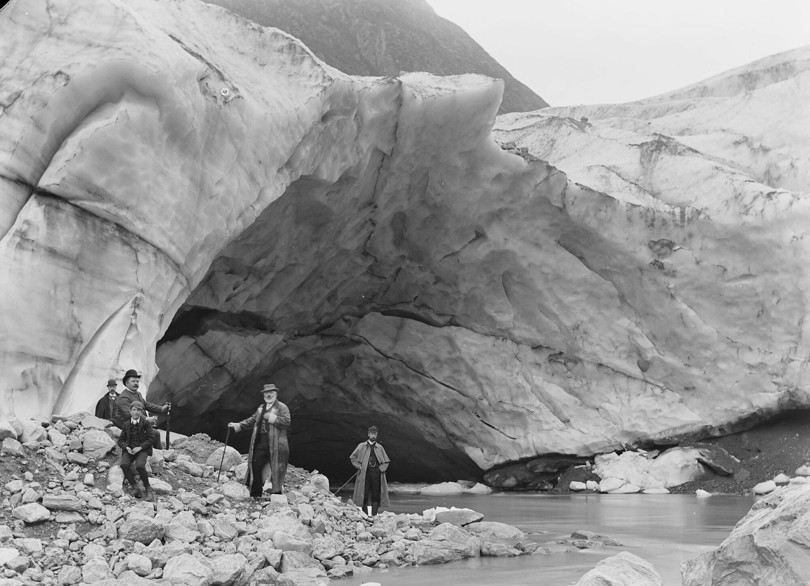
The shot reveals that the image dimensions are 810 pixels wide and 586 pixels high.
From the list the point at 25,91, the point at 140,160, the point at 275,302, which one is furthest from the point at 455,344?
the point at 25,91

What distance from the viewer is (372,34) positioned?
43.0m

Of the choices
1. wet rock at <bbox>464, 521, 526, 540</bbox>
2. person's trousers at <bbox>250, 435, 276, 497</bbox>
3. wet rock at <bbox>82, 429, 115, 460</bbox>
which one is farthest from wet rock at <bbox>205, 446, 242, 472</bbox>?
wet rock at <bbox>464, 521, 526, 540</bbox>

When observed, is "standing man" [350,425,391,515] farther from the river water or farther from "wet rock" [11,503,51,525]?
"wet rock" [11,503,51,525]

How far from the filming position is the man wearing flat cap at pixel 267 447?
7.05 meters

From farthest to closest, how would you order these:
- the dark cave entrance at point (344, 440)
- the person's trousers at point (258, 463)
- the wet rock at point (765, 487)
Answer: the dark cave entrance at point (344, 440)
the wet rock at point (765, 487)
the person's trousers at point (258, 463)

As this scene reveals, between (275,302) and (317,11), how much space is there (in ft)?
108

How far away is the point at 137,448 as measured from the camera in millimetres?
6027

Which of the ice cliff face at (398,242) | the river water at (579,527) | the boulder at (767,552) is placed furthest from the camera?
the ice cliff face at (398,242)

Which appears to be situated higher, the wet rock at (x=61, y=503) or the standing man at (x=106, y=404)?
the standing man at (x=106, y=404)

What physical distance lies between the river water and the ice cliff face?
2300mm

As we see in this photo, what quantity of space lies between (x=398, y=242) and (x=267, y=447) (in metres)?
7.75

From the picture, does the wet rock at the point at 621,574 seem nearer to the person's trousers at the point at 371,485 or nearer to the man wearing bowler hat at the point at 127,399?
the man wearing bowler hat at the point at 127,399

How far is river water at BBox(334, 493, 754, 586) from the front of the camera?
19.0ft

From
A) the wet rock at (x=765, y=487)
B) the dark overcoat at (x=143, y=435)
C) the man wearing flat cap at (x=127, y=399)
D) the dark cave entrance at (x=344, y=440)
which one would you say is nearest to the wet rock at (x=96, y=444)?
the man wearing flat cap at (x=127, y=399)
